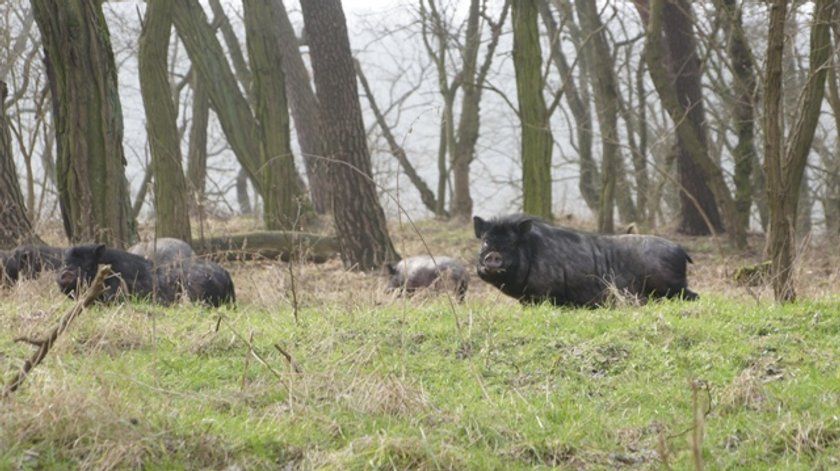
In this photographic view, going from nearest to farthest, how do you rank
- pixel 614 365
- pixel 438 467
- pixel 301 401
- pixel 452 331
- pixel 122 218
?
pixel 438 467
pixel 301 401
pixel 614 365
pixel 452 331
pixel 122 218

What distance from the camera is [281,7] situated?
1105 inches

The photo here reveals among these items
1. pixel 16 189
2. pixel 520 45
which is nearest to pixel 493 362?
pixel 16 189

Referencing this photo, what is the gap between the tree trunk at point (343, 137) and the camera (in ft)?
60.2

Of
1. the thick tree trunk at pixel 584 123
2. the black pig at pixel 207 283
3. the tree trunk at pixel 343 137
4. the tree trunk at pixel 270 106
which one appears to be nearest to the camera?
the black pig at pixel 207 283

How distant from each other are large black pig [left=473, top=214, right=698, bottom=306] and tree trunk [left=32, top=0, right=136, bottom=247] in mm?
4959

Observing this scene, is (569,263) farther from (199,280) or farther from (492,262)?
(199,280)

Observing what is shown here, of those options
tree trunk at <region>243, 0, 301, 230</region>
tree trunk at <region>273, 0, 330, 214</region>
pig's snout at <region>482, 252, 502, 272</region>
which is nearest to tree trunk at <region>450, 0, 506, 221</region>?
tree trunk at <region>273, 0, 330, 214</region>

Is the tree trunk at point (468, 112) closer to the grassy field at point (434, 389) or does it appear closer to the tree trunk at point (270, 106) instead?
the tree trunk at point (270, 106)

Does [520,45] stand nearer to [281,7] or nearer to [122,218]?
[122,218]

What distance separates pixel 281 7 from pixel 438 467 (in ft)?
75.4

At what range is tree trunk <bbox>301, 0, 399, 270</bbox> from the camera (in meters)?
18.4

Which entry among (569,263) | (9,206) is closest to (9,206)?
(9,206)

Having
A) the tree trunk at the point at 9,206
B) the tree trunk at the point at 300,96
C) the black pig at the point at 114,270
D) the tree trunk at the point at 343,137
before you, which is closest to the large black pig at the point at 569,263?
the black pig at the point at 114,270

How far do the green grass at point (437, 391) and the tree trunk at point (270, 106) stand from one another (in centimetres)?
1101
